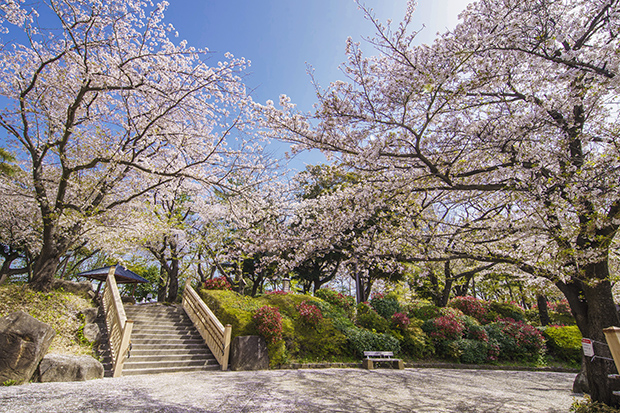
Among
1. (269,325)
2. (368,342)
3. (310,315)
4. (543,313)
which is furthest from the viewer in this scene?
(543,313)

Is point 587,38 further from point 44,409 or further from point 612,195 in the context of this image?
point 44,409

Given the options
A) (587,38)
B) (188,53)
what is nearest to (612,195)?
(587,38)

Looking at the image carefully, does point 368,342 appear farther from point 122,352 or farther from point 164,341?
point 122,352

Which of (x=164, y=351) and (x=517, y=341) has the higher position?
(x=517, y=341)

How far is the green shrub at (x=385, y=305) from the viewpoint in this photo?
12.9 metres

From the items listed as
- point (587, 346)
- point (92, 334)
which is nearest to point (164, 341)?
point (92, 334)

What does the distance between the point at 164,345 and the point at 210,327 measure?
1.43m

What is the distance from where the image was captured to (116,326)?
836cm

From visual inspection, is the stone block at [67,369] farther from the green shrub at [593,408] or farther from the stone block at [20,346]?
the green shrub at [593,408]

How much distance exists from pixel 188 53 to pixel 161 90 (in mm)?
979

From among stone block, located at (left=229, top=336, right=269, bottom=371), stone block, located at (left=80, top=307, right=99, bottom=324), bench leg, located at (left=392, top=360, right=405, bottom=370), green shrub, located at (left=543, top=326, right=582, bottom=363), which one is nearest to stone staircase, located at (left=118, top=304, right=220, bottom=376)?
stone block, located at (left=229, top=336, right=269, bottom=371)

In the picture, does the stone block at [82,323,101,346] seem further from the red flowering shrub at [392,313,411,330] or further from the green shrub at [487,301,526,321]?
the green shrub at [487,301,526,321]

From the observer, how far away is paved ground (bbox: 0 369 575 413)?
4.48 meters

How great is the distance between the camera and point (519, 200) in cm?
523
